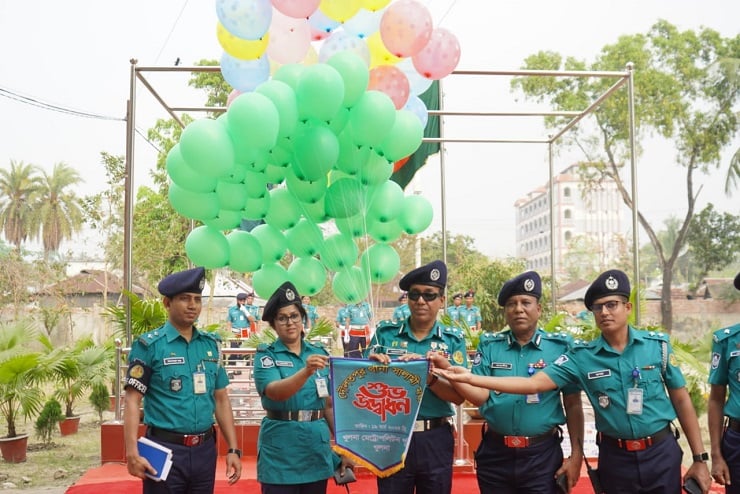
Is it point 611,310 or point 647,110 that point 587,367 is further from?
point 647,110

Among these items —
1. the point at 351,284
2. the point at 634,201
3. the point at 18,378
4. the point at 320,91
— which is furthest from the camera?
the point at 18,378

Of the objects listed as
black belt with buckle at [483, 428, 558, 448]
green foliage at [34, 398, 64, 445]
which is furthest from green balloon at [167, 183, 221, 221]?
green foliage at [34, 398, 64, 445]

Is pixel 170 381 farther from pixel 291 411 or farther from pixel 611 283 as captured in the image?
pixel 611 283

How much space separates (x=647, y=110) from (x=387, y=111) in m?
17.9

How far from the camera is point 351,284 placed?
5.38 meters

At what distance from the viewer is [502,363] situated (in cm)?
349

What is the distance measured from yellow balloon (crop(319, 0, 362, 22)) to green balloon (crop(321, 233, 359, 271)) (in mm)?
1573

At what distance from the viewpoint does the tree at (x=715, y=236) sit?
85.8 feet

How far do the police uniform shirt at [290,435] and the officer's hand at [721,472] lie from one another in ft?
5.84

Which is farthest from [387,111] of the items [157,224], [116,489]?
[157,224]

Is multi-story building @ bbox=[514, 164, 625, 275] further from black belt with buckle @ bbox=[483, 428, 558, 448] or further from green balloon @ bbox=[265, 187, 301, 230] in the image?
black belt with buckle @ bbox=[483, 428, 558, 448]

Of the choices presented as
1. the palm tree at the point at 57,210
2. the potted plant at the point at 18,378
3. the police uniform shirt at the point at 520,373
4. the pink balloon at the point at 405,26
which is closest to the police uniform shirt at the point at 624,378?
the police uniform shirt at the point at 520,373

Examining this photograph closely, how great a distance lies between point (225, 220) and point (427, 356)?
243 centimetres

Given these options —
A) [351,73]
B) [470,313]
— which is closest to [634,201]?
[351,73]
